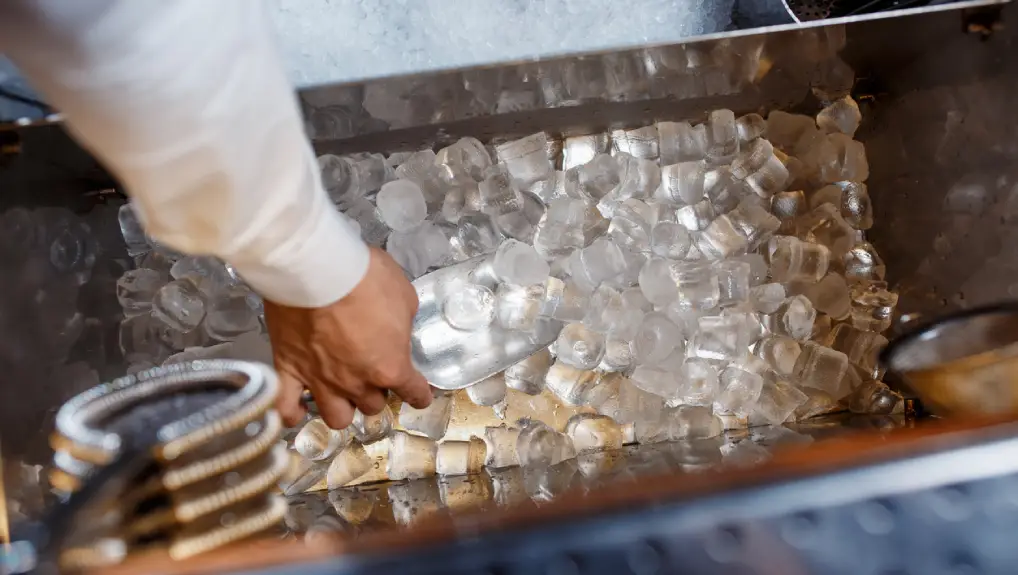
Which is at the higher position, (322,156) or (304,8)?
(304,8)

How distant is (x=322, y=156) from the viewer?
99 cm

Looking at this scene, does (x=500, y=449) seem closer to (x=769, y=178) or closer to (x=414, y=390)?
(x=414, y=390)

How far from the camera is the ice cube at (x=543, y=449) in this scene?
968mm

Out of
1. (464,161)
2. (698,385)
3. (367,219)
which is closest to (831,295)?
(698,385)

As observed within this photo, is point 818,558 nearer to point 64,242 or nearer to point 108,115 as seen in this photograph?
point 108,115

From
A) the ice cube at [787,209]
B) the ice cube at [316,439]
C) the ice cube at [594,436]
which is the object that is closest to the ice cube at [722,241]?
the ice cube at [787,209]

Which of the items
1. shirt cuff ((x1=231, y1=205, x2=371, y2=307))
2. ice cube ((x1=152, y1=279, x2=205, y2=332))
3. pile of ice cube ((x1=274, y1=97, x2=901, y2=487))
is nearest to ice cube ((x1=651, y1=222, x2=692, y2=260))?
pile of ice cube ((x1=274, y1=97, x2=901, y2=487))

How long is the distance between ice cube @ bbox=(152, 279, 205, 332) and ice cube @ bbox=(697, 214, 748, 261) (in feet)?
2.57

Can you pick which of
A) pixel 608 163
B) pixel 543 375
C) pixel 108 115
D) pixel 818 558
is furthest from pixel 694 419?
pixel 108 115

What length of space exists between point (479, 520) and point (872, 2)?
1.03m

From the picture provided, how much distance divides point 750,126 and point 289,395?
0.83m

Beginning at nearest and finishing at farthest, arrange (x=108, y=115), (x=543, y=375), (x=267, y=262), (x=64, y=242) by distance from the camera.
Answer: (x=108, y=115)
(x=267, y=262)
(x=64, y=242)
(x=543, y=375)

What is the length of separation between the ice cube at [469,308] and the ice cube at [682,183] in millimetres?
361

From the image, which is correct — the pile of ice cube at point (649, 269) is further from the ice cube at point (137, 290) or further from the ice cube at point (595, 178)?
the ice cube at point (137, 290)
